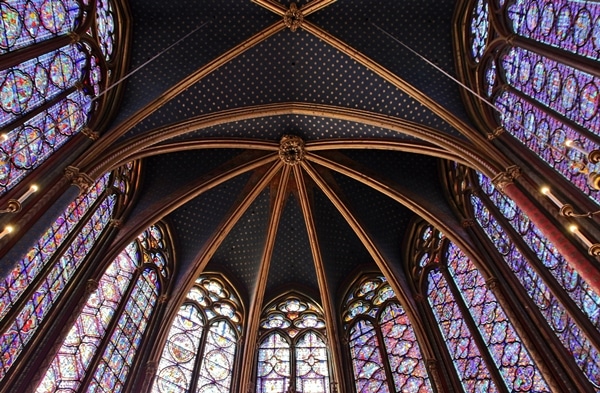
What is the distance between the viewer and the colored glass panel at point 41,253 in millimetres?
9305

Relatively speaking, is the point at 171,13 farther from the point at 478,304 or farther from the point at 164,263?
the point at 478,304

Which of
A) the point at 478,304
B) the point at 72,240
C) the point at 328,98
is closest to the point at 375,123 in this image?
the point at 328,98

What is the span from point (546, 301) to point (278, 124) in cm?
818

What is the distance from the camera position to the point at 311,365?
1455 cm

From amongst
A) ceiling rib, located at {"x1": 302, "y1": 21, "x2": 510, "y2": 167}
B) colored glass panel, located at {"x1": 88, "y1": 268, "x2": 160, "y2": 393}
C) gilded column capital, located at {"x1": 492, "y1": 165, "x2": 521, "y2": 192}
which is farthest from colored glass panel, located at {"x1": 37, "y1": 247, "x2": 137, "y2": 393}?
gilded column capital, located at {"x1": 492, "y1": 165, "x2": 521, "y2": 192}

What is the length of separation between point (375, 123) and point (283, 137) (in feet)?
9.05

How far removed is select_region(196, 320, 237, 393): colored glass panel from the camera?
13430 millimetres

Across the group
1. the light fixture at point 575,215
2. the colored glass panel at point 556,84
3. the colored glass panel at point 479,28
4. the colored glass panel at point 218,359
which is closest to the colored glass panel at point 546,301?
the light fixture at point 575,215

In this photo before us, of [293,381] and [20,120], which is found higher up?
[20,120]

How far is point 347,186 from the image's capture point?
16.5 m

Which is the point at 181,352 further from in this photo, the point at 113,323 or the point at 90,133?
the point at 90,133

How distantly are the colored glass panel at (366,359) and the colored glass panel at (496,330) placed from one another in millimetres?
2729

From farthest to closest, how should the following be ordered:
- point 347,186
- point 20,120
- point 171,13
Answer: point 347,186 → point 171,13 → point 20,120

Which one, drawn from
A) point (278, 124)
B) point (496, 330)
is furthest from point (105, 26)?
point (496, 330)
